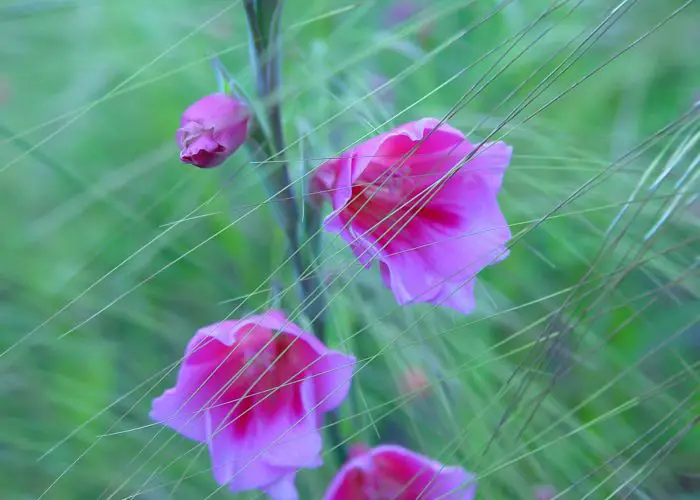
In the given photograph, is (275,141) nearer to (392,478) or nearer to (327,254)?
(327,254)

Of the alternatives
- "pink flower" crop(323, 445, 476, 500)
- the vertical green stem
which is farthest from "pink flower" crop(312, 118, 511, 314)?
"pink flower" crop(323, 445, 476, 500)

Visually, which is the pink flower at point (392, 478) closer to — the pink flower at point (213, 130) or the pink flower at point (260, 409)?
the pink flower at point (260, 409)

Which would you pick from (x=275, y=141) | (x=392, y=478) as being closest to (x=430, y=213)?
(x=275, y=141)

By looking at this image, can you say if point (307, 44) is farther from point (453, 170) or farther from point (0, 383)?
point (453, 170)

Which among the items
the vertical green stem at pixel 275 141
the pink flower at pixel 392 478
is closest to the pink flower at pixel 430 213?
the vertical green stem at pixel 275 141

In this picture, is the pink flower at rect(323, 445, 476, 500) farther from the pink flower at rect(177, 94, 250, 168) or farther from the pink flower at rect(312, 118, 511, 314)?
the pink flower at rect(177, 94, 250, 168)
